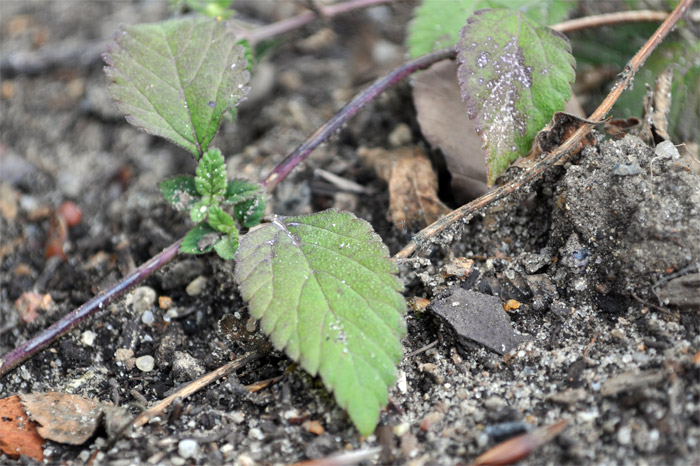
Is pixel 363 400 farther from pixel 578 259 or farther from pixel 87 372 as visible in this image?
pixel 87 372

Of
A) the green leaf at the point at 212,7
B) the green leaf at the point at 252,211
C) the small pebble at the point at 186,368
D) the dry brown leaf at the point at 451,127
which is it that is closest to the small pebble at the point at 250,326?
the small pebble at the point at 186,368

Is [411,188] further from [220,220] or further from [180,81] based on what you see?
[180,81]

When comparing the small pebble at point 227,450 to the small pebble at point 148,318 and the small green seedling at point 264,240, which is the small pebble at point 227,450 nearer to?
the small green seedling at point 264,240

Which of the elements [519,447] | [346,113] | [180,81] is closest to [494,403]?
[519,447]

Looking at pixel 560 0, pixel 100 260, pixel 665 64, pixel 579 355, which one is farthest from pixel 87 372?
pixel 665 64

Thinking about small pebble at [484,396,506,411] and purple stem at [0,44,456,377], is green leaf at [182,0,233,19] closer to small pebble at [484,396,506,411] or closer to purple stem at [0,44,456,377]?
purple stem at [0,44,456,377]
